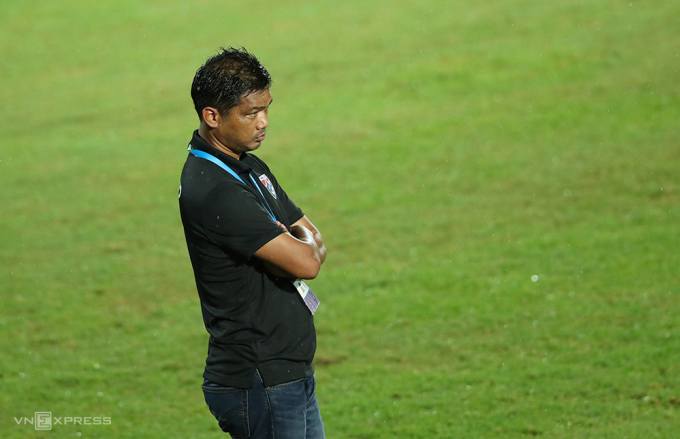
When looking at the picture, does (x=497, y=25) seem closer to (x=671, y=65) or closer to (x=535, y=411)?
(x=671, y=65)

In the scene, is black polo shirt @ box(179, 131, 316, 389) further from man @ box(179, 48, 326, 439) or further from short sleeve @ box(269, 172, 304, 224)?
short sleeve @ box(269, 172, 304, 224)

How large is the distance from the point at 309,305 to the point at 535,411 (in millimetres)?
3189

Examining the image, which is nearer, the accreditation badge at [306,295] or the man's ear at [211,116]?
the man's ear at [211,116]

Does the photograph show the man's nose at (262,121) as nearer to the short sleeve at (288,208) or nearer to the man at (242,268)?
the man at (242,268)

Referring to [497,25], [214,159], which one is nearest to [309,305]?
[214,159]

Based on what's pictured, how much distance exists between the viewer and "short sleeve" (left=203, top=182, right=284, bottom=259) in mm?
2951

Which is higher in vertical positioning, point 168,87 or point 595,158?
point 168,87

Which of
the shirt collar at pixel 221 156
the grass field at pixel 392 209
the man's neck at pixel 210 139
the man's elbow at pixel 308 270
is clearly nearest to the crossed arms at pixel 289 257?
the man's elbow at pixel 308 270

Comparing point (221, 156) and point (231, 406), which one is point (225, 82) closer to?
point (221, 156)

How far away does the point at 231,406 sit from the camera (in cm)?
308

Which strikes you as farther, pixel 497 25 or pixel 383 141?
pixel 497 25

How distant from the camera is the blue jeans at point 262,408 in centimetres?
304

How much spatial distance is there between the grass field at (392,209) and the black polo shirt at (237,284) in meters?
2.89

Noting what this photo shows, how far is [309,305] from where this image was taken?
3.24 meters
